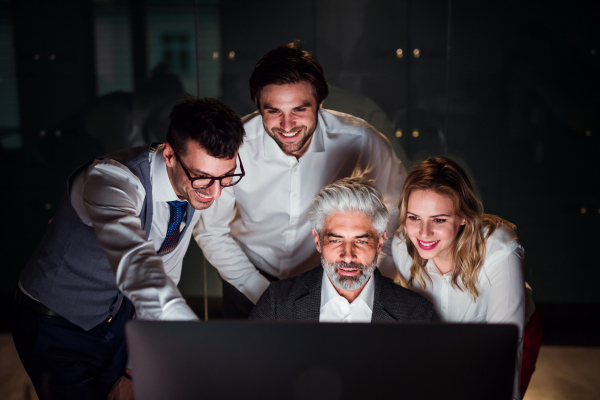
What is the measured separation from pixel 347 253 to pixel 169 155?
2.35ft

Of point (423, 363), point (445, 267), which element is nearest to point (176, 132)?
point (423, 363)

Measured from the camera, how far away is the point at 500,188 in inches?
130

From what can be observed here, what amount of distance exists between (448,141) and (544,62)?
0.87 meters

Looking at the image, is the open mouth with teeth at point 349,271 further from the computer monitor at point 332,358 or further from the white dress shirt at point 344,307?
the computer monitor at point 332,358

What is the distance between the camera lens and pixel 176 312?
897 millimetres

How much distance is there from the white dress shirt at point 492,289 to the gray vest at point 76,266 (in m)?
1.13

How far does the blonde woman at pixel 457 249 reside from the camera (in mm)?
1637

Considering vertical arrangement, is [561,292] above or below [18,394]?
above

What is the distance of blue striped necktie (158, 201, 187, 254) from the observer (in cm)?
157

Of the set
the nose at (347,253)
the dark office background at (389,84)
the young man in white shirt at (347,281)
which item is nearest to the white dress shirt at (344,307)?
the young man in white shirt at (347,281)

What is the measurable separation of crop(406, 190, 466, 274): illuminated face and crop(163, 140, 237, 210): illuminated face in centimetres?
75

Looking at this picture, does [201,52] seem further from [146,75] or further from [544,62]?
[544,62]

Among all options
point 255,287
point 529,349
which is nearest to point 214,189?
point 255,287

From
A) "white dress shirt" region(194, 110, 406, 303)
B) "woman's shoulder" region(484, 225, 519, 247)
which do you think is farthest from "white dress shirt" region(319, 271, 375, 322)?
"woman's shoulder" region(484, 225, 519, 247)
